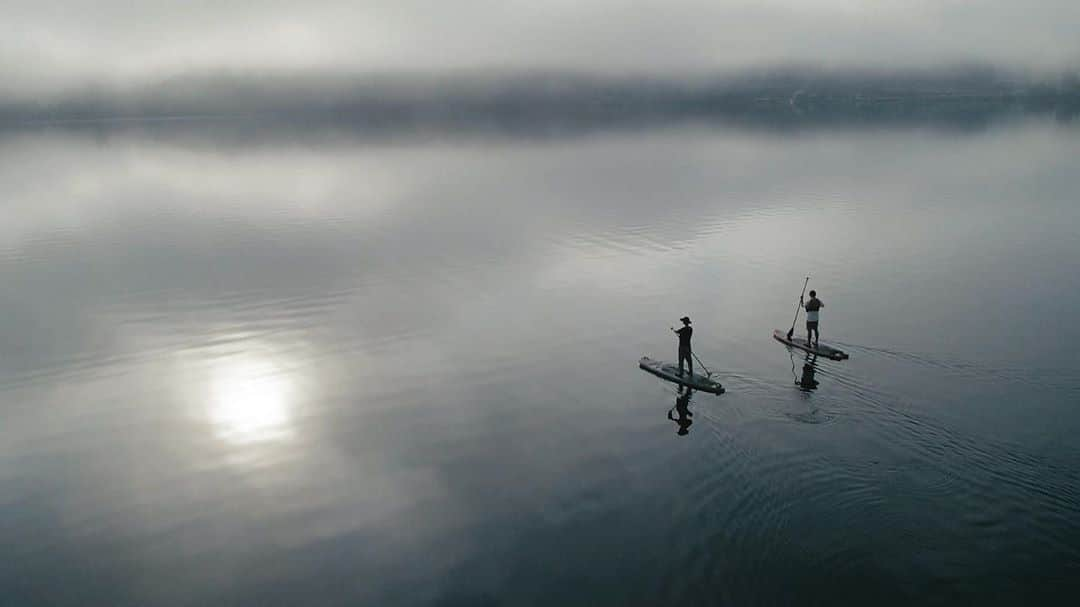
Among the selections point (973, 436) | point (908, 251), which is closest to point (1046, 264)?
point (908, 251)

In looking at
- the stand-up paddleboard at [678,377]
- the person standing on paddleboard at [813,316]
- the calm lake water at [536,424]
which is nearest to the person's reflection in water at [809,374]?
the calm lake water at [536,424]

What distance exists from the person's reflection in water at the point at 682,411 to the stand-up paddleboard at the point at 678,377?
37 cm

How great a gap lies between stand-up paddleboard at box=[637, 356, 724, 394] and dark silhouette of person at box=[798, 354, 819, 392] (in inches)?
147

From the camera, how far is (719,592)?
17.8m

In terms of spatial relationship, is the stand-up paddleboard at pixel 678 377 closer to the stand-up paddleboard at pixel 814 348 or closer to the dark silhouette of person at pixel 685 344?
the dark silhouette of person at pixel 685 344

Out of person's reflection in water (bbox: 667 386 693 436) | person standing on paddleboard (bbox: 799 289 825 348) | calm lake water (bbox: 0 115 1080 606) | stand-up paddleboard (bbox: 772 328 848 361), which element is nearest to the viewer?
calm lake water (bbox: 0 115 1080 606)

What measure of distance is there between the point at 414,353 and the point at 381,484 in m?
13.7

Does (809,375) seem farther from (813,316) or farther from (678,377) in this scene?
(678,377)

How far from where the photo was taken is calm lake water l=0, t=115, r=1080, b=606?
19.1 metres

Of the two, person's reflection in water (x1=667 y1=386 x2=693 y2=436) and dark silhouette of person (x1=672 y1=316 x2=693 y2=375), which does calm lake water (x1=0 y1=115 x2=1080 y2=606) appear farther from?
dark silhouette of person (x1=672 y1=316 x2=693 y2=375)

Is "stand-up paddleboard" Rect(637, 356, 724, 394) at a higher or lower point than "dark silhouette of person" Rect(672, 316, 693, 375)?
lower

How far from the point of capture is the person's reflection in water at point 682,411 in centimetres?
2733

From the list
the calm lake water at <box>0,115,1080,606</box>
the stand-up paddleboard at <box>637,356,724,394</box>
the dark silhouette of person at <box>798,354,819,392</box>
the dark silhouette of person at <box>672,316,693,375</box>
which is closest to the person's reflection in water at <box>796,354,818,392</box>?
the dark silhouette of person at <box>798,354,819,392</box>

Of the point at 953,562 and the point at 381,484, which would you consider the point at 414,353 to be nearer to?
the point at 381,484
